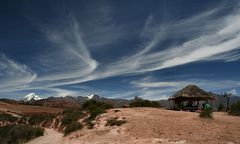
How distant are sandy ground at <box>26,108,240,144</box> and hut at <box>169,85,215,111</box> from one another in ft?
58.8

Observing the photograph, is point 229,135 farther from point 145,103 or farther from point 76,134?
point 145,103

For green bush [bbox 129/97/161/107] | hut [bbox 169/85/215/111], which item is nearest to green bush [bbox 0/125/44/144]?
green bush [bbox 129/97/161/107]

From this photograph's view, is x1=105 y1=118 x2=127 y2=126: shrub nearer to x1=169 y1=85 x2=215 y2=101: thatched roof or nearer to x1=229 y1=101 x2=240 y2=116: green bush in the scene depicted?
x1=229 y1=101 x2=240 y2=116: green bush

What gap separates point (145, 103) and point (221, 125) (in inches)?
818

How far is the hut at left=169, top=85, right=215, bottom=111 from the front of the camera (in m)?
43.8

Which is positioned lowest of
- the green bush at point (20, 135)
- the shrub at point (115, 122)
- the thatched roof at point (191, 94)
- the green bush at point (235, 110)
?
the green bush at point (20, 135)

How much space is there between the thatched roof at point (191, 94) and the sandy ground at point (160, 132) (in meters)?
18.1

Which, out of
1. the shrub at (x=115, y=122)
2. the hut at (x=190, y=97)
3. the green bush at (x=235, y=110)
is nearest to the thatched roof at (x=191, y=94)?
the hut at (x=190, y=97)

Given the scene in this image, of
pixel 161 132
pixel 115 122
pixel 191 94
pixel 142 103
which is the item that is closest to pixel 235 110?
pixel 191 94

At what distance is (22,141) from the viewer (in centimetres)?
2989

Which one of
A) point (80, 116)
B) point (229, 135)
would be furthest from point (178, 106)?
point (229, 135)

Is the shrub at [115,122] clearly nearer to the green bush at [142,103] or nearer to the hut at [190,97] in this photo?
the green bush at [142,103]

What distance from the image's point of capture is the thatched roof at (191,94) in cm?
4388

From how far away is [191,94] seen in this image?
44188 mm
